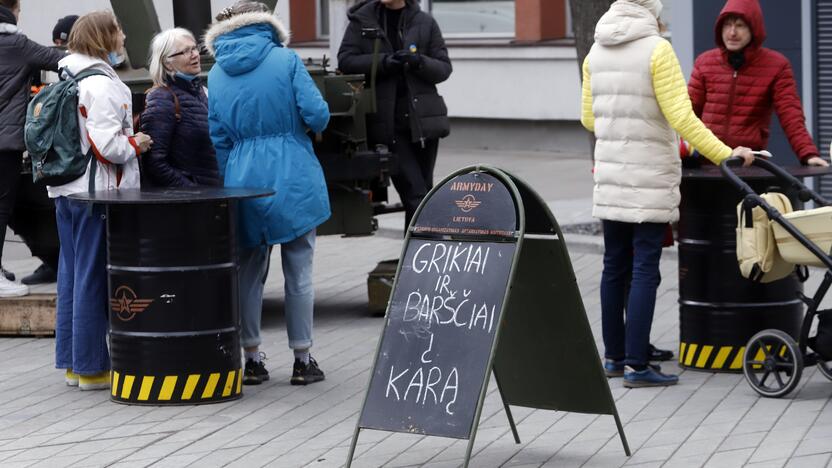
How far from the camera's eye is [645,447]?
6.46 m

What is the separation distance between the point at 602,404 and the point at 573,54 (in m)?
14.1

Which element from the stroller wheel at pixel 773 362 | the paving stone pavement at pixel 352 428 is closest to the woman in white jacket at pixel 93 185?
the paving stone pavement at pixel 352 428

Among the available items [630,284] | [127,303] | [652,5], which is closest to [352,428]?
[127,303]

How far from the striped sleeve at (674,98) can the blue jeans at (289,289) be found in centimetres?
175

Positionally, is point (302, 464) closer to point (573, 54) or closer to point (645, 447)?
point (645, 447)

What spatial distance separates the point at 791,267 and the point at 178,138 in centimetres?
294

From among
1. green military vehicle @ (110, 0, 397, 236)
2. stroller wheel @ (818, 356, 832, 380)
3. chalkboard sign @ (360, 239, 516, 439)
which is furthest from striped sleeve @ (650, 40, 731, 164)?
green military vehicle @ (110, 0, 397, 236)

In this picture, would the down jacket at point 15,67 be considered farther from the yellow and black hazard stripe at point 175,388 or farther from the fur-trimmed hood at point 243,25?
the yellow and black hazard stripe at point 175,388

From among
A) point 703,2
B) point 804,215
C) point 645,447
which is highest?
point 703,2

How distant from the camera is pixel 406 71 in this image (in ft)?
31.7

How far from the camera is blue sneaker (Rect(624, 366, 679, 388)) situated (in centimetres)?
757

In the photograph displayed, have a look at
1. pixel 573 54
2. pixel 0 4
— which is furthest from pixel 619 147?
pixel 573 54

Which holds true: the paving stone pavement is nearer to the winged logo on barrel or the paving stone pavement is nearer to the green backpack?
the winged logo on barrel

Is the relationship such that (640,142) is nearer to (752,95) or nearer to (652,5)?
(652,5)
